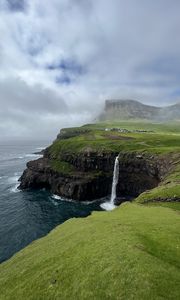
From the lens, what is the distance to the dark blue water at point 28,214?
6388cm

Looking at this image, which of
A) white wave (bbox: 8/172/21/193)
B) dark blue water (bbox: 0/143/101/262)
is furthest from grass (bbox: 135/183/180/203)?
white wave (bbox: 8/172/21/193)

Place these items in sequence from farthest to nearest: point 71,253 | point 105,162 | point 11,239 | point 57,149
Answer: point 57,149
point 105,162
point 11,239
point 71,253

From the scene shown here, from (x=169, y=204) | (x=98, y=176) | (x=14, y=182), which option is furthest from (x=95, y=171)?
(x=169, y=204)

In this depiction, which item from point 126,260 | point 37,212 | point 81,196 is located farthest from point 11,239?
point 126,260

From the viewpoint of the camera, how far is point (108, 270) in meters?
18.2

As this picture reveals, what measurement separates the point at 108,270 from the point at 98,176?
9056 cm

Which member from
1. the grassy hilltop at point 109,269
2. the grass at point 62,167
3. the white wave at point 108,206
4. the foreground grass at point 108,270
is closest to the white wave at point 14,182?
the grass at point 62,167

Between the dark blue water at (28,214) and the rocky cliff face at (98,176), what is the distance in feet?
21.7

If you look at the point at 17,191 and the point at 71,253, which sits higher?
the point at 71,253

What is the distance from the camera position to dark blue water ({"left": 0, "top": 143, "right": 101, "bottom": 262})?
63.9 meters

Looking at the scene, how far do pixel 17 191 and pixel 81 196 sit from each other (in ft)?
116

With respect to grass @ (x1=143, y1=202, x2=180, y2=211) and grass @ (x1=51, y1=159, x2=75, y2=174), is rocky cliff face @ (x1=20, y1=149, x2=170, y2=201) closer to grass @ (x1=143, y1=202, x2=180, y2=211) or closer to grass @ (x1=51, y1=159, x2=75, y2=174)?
grass @ (x1=51, y1=159, x2=75, y2=174)

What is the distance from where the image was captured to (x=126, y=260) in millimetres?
19062

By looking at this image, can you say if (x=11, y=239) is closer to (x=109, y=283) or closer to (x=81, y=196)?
(x=81, y=196)
